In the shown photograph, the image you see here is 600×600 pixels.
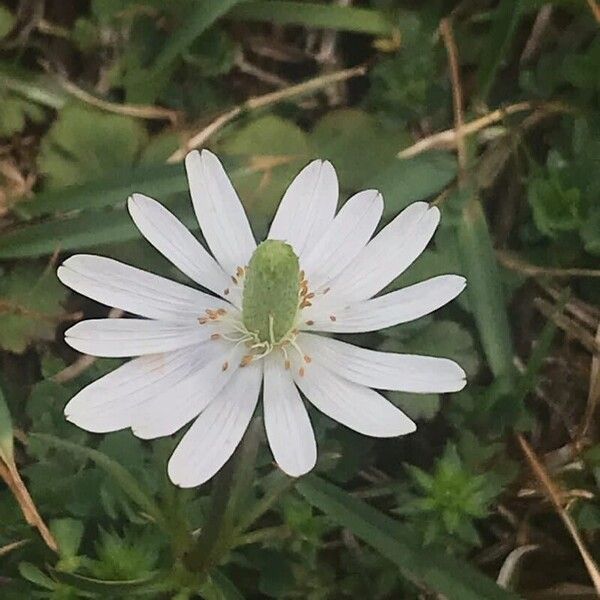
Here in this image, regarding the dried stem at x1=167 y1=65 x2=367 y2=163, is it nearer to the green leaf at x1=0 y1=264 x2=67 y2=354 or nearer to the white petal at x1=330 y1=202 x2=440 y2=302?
the green leaf at x1=0 y1=264 x2=67 y2=354

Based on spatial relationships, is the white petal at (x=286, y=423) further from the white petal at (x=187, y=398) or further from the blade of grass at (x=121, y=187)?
the blade of grass at (x=121, y=187)

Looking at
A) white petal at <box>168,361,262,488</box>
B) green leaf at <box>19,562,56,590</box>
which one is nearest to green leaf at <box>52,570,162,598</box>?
green leaf at <box>19,562,56,590</box>

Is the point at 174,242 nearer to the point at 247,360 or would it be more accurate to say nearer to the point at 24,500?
the point at 247,360

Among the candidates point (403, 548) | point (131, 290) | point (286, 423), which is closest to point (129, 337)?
point (131, 290)

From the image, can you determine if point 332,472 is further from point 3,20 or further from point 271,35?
point 3,20

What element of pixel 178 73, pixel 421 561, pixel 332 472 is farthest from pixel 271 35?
pixel 421 561

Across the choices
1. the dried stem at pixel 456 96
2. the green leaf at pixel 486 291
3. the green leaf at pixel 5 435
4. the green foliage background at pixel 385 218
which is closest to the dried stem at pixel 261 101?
the green foliage background at pixel 385 218

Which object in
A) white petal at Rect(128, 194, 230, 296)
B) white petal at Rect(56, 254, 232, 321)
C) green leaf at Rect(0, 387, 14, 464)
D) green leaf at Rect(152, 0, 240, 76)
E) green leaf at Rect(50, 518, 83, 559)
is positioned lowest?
green leaf at Rect(50, 518, 83, 559)
